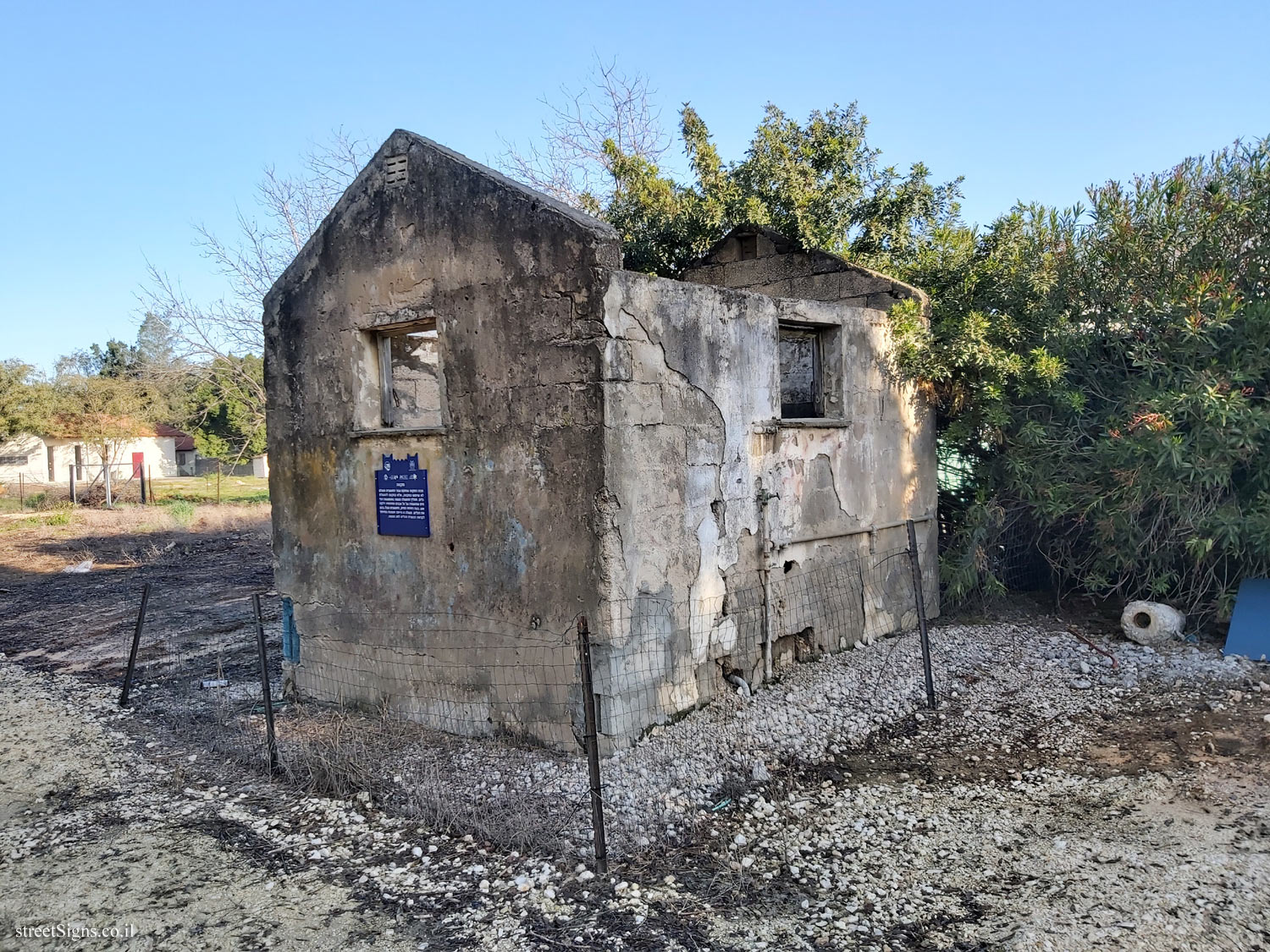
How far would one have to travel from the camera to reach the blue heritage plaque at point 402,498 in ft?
21.2

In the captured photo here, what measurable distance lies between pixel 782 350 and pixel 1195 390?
3.68m

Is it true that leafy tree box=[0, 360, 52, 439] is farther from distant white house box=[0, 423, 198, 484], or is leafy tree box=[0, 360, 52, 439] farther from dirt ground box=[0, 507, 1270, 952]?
dirt ground box=[0, 507, 1270, 952]

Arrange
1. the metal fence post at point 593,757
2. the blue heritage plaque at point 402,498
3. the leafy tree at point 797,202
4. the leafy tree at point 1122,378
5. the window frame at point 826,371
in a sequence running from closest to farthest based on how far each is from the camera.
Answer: the metal fence post at point 593,757
the blue heritage plaque at point 402,498
the leafy tree at point 1122,378
the window frame at point 826,371
the leafy tree at point 797,202

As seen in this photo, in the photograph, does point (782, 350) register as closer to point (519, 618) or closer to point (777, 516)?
point (777, 516)

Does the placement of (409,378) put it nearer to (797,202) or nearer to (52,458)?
(797,202)

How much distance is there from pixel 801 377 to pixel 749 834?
4805 millimetres

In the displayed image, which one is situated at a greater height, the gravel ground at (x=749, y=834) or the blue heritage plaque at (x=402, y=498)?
the blue heritage plaque at (x=402, y=498)

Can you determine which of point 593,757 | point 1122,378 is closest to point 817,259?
point 1122,378

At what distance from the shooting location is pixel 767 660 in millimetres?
7020

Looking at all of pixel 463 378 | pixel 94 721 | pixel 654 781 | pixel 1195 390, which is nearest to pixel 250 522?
pixel 94 721

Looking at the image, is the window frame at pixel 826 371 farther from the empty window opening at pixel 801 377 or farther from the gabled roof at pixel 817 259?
the gabled roof at pixel 817 259

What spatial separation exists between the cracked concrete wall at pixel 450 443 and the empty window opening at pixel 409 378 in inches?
4.5

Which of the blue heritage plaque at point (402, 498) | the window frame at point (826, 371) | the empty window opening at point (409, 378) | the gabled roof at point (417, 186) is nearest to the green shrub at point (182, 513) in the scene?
the gabled roof at point (417, 186)

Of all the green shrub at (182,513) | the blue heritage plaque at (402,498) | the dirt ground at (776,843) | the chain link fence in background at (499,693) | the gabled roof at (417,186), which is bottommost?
the dirt ground at (776,843)
